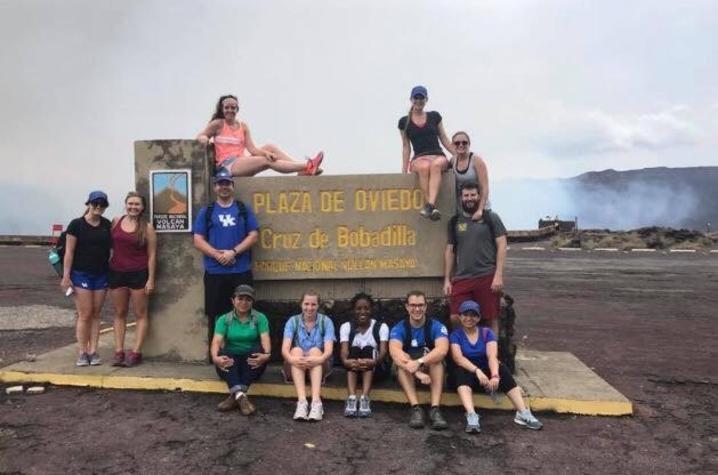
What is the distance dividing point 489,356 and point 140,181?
4042mm

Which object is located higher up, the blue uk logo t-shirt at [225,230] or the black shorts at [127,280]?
the blue uk logo t-shirt at [225,230]

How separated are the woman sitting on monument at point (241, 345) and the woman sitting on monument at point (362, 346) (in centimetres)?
72

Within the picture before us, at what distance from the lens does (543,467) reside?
402 cm

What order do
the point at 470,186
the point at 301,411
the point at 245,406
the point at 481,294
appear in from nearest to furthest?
the point at 301,411
the point at 245,406
the point at 470,186
the point at 481,294

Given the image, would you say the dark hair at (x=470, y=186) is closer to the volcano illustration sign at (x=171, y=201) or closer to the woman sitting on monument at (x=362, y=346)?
the woman sitting on monument at (x=362, y=346)

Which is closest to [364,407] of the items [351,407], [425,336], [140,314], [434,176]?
[351,407]

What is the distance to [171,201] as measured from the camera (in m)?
6.31

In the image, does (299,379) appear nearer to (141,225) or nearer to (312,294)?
(312,294)

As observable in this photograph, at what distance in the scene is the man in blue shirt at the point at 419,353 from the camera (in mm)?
4969

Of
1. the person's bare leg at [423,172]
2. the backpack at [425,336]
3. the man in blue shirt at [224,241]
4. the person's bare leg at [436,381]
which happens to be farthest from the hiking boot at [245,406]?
the person's bare leg at [423,172]

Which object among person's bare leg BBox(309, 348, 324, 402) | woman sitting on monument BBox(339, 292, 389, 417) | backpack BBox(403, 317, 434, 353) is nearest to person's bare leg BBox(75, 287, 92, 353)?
person's bare leg BBox(309, 348, 324, 402)

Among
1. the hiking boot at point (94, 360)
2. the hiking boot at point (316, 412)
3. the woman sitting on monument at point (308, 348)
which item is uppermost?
the woman sitting on monument at point (308, 348)

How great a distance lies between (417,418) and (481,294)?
1.43 meters

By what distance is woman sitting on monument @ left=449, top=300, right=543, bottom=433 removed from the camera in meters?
4.84
